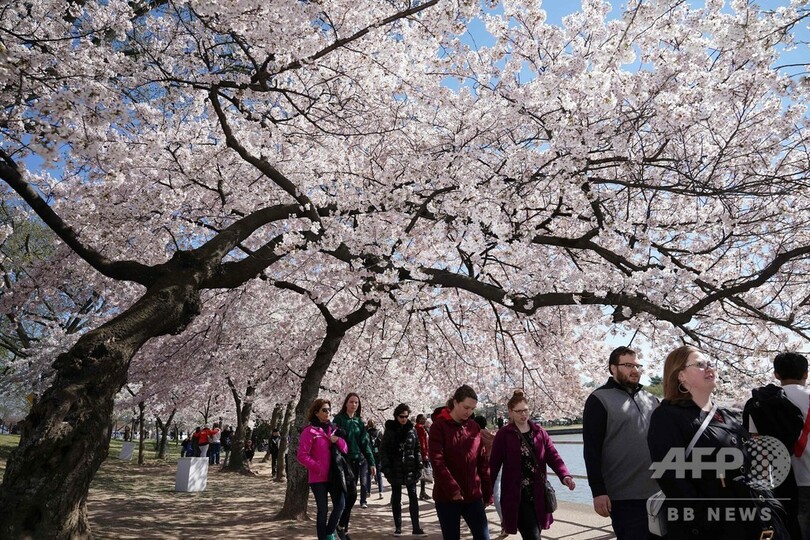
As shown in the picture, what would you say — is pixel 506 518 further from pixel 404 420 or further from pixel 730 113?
pixel 730 113

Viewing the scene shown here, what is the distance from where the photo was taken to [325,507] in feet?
20.2

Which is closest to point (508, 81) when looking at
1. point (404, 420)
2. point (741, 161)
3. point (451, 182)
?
point (451, 182)

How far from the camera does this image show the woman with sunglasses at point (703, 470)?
263cm

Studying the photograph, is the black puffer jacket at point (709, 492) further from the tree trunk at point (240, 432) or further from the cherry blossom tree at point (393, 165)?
the tree trunk at point (240, 432)

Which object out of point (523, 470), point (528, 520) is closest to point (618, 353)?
point (523, 470)

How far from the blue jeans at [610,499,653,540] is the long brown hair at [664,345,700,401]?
3.31 feet

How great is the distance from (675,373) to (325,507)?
4.34 meters

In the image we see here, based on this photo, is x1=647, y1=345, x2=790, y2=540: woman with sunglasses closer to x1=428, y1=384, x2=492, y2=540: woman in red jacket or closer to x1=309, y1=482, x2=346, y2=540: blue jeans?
x1=428, y1=384, x2=492, y2=540: woman in red jacket

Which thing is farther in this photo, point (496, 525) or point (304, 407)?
point (304, 407)

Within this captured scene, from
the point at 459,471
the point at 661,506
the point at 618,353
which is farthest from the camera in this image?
the point at 459,471

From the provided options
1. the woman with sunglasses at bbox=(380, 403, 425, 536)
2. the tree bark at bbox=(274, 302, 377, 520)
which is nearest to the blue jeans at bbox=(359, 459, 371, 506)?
the tree bark at bbox=(274, 302, 377, 520)

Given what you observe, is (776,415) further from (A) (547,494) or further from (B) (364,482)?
(B) (364,482)

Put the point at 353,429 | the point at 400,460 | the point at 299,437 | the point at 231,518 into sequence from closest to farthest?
the point at 353,429 < the point at 400,460 < the point at 299,437 < the point at 231,518

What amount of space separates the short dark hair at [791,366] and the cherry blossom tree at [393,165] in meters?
2.38
